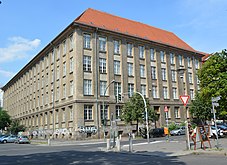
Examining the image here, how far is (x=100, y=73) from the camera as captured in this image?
1594 inches

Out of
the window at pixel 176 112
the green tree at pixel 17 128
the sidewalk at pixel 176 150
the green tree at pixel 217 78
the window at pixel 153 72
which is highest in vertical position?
the window at pixel 153 72

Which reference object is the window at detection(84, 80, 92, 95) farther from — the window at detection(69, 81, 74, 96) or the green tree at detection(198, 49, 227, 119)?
the green tree at detection(198, 49, 227, 119)

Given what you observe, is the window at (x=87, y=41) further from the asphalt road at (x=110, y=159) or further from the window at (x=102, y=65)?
the asphalt road at (x=110, y=159)

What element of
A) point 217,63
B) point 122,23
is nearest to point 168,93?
point 122,23

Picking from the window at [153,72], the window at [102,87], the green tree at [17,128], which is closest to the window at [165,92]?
the window at [153,72]

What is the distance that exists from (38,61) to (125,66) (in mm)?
22240

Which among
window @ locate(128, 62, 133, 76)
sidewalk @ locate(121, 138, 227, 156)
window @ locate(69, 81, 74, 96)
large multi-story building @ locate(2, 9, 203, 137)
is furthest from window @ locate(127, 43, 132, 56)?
sidewalk @ locate(121, 138, 227, 156)

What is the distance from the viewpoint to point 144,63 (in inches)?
1829

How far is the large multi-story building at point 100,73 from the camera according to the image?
3878cm

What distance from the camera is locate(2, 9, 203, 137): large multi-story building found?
38781mm

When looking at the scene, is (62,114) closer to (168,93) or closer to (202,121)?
(168,93)

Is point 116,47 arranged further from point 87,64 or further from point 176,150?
point 176,150

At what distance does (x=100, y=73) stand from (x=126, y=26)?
13.3 metres

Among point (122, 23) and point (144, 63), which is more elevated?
point (122, 23)
